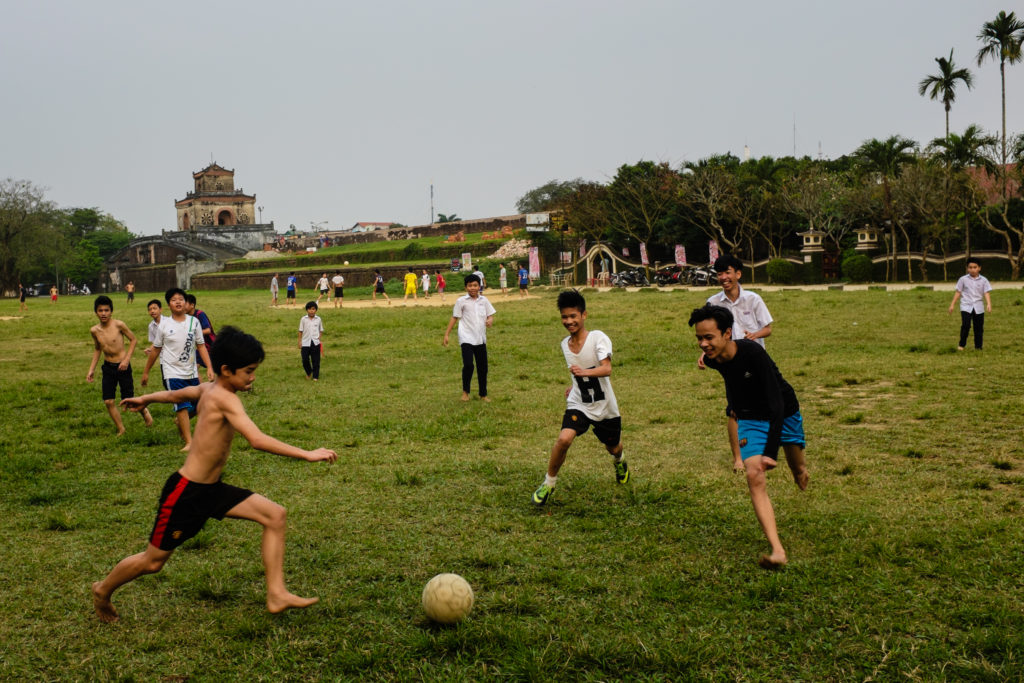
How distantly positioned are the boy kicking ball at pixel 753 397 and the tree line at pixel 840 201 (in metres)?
39.0

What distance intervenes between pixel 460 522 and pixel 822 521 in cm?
279

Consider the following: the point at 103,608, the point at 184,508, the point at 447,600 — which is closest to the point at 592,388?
the point at 447,600

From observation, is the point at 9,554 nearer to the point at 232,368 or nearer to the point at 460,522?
the point at 232,368

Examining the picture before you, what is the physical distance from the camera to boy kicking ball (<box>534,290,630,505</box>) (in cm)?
689

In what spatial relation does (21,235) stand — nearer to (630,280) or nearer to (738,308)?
(630,280)

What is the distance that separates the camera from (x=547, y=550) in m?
5.85

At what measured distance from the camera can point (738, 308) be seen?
8328 millimetres

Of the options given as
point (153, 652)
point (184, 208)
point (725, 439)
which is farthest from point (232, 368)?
point (184, 208)

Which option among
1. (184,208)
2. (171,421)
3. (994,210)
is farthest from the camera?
(184,208)

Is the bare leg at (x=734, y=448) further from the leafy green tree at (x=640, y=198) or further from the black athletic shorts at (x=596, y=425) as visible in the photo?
the leafy green tree at (x=640, y=198)

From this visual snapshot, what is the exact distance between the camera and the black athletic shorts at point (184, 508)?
4809mm

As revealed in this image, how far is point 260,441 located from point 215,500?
531 millimetres

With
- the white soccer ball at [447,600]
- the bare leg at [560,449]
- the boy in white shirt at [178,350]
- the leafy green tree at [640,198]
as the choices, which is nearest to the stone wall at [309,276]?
the leafy green tree at [640,198]

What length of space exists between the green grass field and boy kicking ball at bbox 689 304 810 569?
0.41 m
